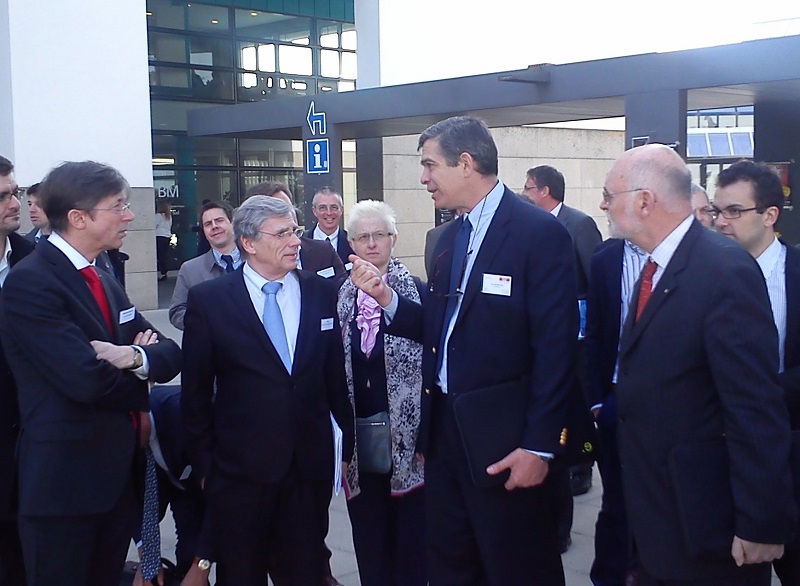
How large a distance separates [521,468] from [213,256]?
323 cm

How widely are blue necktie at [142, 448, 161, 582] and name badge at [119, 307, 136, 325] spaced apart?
2.40ft

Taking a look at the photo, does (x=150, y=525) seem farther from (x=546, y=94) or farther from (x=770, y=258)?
(x=546, y=94)

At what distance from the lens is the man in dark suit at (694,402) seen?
245 cm

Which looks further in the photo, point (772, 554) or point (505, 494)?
point (505, 494)

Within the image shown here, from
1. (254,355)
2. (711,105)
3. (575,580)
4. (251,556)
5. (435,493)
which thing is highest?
(711,105)

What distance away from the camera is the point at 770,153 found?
9.75 metres

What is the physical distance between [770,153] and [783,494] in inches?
322

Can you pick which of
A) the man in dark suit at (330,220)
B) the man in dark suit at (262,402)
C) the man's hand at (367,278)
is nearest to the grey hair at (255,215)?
the man in dark suit at (262,402)

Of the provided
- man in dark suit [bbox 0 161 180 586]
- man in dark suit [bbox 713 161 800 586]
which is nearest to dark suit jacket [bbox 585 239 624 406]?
man in dark suit [bbox 713 161 800 586]

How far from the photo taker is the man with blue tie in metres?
5.62

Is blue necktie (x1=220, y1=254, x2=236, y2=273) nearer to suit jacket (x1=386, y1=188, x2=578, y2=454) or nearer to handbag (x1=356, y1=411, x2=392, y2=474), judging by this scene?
handbag (x1=356, y1=411, x2=392, y2=474)

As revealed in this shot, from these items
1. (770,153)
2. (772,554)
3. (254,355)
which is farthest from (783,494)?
(770,153)

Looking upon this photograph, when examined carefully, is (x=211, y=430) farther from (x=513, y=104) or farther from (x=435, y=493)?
(x=513, y=104)

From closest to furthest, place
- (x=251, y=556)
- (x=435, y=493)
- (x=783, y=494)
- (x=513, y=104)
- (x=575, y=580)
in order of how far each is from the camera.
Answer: (x=783, y=494) → (x=435, y=493) → (x=251, y=556) → (x=575, y=580) → (x=513, y=104)
